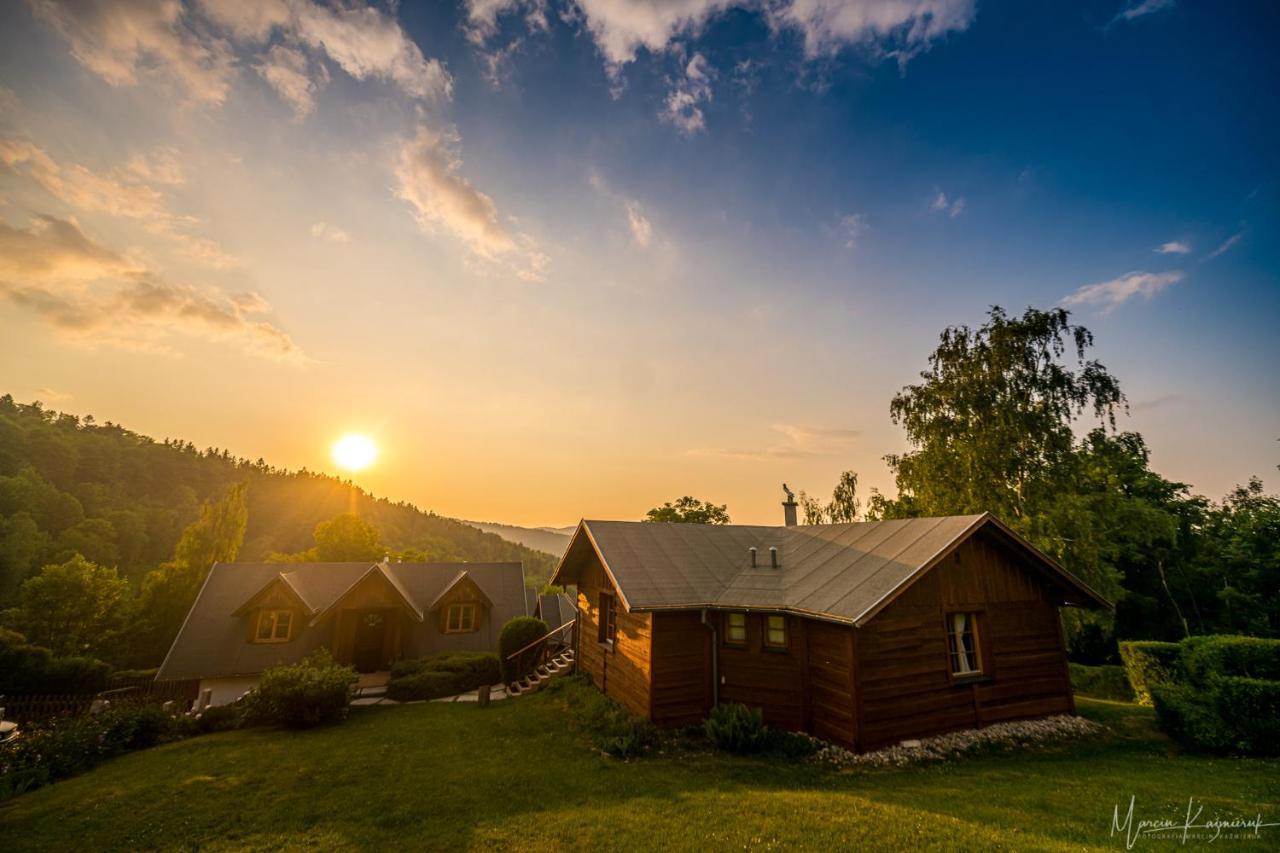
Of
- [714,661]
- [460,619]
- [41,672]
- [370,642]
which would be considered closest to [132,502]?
[41,672]

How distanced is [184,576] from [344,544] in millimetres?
15489

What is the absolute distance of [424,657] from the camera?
24.3 metres

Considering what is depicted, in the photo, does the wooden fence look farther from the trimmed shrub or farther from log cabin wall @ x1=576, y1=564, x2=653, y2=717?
the trimmed shrub

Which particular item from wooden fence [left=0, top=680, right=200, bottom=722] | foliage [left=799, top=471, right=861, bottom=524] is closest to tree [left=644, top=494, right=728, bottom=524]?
foliage [left=799, top=471, right=861, bottom=524]

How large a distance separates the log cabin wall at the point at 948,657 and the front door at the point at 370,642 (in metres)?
23.4

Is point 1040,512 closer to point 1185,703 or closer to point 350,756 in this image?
point 1185,703

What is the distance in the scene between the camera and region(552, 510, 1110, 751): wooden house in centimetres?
1146

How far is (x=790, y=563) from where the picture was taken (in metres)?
15.6

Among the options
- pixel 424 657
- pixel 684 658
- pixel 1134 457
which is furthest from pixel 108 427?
pixel 1134 457

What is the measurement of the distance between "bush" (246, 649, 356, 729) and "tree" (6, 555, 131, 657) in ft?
82.7

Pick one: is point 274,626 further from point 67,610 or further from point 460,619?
point 67,610

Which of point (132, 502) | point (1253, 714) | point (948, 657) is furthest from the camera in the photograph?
point (132, 502)

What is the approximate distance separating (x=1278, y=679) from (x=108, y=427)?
142 m

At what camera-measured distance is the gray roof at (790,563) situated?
468 inches
